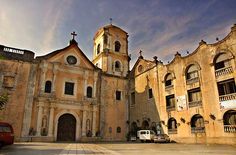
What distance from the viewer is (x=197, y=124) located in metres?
20.1

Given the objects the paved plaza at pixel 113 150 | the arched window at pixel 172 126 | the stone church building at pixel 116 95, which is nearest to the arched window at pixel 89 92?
the stone church building at pixel 116 95

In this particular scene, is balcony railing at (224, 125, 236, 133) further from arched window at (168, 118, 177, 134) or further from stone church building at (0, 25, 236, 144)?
arched window at (168, 118, 177, 134)

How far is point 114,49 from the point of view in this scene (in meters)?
31.5

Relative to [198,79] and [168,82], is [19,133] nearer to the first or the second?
[168,82]

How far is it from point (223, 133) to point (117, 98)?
49.0ft

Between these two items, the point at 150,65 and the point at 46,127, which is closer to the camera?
the point at 46,127

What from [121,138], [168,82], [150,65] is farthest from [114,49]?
[121,138]

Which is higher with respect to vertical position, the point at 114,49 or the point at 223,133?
the point at 114,49

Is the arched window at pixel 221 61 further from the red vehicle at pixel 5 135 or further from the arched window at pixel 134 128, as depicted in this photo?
the red vehicle at pixel 5 135

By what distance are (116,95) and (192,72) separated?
37.9 feet

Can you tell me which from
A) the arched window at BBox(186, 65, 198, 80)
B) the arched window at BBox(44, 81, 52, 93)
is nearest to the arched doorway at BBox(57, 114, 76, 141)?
the arched window at BBox(44, 81, 52, 93)

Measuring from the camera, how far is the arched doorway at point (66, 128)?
23.4m

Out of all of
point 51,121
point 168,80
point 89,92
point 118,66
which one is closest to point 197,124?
point 168,80

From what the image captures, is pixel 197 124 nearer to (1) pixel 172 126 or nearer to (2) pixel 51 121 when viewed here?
(1) pixel 172 126
